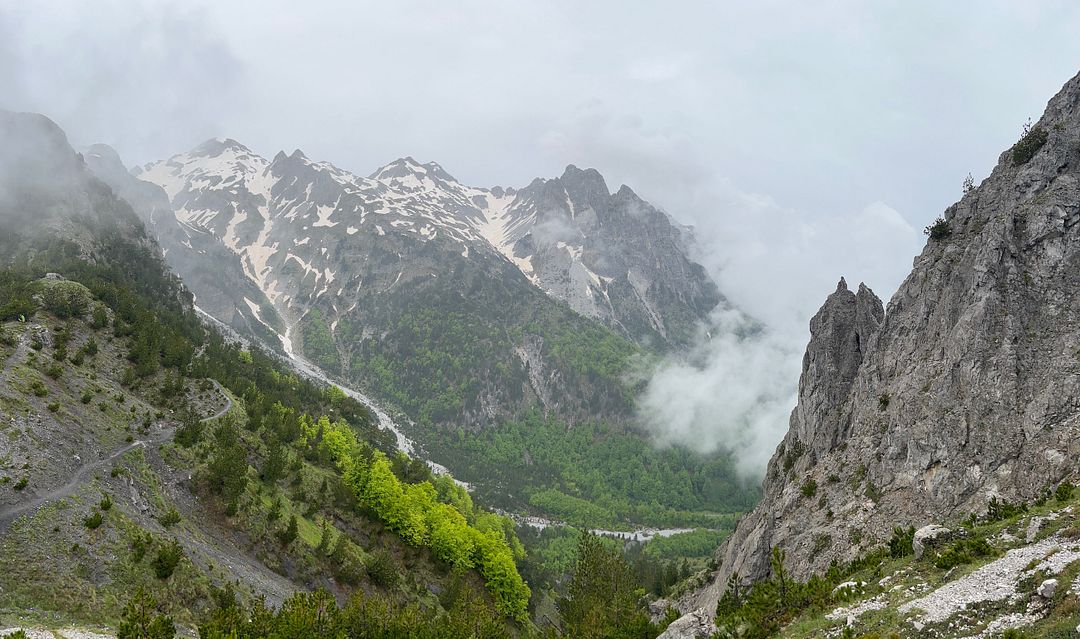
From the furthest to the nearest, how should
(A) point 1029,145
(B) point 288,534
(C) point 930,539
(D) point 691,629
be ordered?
(B) point 288,534 < (A) point 1029,145 < (D) point 691,629 < (C) point 930,539

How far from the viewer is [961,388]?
157 feet

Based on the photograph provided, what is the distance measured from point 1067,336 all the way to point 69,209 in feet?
621

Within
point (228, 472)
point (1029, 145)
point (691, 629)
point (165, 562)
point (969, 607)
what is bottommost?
point (165, 562)

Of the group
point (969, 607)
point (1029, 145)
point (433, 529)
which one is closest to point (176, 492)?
point (433, 529)

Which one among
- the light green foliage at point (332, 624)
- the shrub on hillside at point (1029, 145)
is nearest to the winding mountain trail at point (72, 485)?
the light green foliage at point (332, 624)

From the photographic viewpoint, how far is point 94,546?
42.9 meters

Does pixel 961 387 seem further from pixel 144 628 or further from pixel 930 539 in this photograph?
pixel 144 628

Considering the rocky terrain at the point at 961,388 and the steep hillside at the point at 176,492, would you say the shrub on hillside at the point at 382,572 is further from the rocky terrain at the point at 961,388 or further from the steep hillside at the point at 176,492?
the rocky terrain at the point at 961,388

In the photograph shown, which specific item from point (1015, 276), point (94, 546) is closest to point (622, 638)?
point (94, 546)

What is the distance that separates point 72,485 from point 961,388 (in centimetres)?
7717

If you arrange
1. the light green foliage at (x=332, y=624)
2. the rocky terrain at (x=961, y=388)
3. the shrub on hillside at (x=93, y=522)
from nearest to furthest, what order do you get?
the light green foliage at (x=332, y=624) → the rocky terrain at (x=961, y=388) → the shrub on hillside at (x=93, y=522)

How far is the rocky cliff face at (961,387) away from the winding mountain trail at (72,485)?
62809 mm

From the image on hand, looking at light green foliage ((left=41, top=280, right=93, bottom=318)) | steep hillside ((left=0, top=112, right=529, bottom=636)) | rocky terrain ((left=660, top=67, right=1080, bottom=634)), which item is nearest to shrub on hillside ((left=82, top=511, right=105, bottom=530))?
steep hillside ((left=0, top=112, right=529, bottom=636))

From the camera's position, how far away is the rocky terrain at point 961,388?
41656 millimetres
